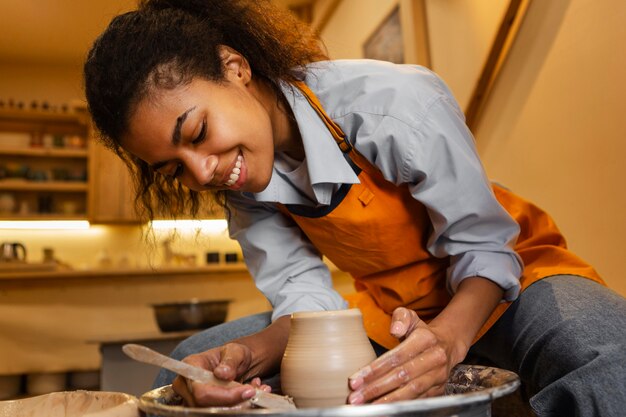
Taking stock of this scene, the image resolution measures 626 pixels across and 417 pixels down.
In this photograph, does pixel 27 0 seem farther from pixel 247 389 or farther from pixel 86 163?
pixel 247 389

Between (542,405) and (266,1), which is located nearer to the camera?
(542,405)

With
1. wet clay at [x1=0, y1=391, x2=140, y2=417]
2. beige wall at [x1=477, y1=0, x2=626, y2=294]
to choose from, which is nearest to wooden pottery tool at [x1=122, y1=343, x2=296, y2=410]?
wet clay at [x1=0, y1=391, x2=140, y2=417]

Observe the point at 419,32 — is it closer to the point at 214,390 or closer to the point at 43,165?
the point at 214,390

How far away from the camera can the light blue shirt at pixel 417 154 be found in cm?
96

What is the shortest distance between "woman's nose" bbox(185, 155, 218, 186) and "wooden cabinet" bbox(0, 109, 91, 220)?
4539 millimetres

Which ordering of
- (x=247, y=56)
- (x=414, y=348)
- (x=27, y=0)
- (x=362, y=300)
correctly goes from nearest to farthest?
1. (x=414, y=348)
2. (x=247, y=56)
3. (x=362, y=300)
4. (x=27, y=0)

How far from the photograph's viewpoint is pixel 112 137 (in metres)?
1.01

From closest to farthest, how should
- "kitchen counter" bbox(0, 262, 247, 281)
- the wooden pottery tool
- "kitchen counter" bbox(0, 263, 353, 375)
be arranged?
the wooden pottery tool < "kitchen counter" bbox(0, 263, 353, 375) < "kitchen counter" bbox(0, 262, 247, 281)

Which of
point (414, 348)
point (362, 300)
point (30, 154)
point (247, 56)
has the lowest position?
point (30, 154)

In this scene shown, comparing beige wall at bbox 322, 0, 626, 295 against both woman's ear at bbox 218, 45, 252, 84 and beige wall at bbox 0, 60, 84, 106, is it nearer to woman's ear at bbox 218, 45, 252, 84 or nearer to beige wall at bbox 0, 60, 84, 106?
woman's ear at bbox 218, 45, 252, 84

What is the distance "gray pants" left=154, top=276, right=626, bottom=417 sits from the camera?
0.80m

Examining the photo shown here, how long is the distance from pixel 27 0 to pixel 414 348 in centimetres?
461

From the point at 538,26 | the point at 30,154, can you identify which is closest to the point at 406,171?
the point at 538,26

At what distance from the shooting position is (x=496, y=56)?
211cm
